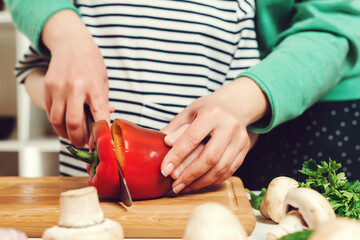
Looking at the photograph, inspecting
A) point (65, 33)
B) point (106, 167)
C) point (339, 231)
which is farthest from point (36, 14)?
point (339, 231)

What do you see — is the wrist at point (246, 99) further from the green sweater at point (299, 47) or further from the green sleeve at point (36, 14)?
the green sleeve at point (36, 14)

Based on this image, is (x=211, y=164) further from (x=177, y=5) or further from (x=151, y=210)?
(x=177, y=5)

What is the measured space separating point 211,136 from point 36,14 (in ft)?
1.73

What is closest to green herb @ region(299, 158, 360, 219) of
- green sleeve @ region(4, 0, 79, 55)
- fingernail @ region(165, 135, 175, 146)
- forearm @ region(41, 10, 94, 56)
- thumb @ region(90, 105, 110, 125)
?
fingernail @ region(165, 135, 175, 146)

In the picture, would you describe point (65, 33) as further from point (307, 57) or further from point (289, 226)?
point (289, 226)

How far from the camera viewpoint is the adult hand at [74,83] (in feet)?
2.90

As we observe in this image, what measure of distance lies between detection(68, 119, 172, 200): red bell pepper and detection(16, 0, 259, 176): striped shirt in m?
0.27

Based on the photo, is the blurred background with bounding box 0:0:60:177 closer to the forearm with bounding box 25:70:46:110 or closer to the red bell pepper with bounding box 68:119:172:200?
the forearm with bounding box 25:70:46:110

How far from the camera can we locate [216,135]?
799mm

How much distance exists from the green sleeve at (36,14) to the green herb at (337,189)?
667 mm

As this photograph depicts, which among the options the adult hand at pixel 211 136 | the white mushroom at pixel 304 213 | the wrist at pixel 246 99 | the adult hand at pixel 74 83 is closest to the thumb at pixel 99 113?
the adult hand at pixel 74 83

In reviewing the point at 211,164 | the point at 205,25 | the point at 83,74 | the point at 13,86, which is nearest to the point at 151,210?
the point at 211,164

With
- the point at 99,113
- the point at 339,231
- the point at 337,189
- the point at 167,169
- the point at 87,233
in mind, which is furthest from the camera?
the point at 99,113

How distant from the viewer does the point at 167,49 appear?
1109 mm
